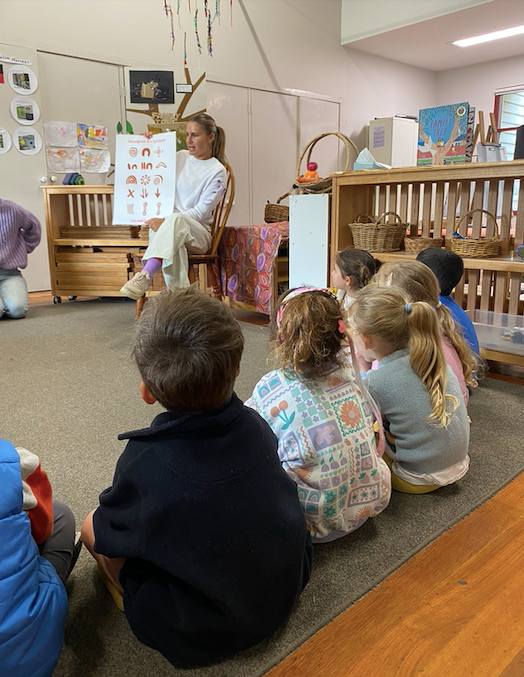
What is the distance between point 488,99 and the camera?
6.73 metres

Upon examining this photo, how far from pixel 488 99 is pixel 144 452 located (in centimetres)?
720

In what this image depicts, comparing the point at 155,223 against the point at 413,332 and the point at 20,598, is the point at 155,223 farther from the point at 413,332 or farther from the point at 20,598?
the point at 20,598

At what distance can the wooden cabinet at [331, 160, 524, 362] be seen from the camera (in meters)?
2.34

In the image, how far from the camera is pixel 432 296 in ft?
5.56

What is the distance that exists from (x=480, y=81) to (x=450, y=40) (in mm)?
1066

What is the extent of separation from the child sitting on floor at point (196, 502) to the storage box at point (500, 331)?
172 centimetres

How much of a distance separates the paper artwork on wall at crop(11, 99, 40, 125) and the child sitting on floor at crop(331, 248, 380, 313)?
3.11m

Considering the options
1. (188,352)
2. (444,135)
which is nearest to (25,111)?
(444,135)

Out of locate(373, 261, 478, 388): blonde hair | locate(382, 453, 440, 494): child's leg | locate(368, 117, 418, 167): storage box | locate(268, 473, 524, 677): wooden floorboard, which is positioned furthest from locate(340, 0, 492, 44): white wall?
locate(268, 473, 524, 677): wooden floorboard

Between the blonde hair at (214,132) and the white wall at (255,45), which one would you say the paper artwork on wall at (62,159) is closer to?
the white wall at (255,45)

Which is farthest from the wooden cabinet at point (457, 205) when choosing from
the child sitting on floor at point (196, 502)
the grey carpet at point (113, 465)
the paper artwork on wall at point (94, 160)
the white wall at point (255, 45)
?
the white wall at point (255, 45)

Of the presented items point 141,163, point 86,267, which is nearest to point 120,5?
point 141,163

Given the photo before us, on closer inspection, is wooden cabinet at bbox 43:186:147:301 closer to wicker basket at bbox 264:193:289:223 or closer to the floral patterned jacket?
wicker basket at bbox 264:193:289:223

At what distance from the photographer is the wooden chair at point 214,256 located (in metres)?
3.28
